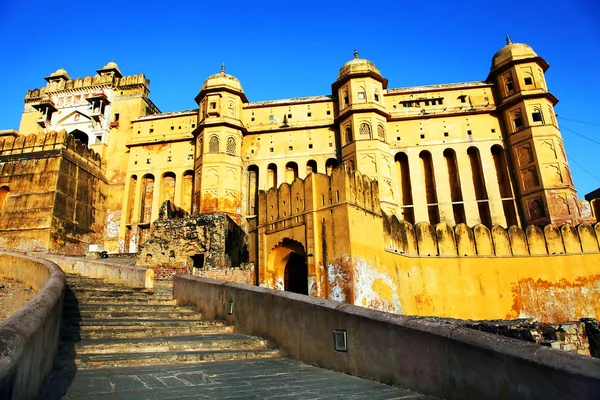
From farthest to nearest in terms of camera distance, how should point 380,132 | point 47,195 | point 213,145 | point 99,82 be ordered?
1. point 99,82
2. point 213,145
3. point 380,132
4. point 47,195

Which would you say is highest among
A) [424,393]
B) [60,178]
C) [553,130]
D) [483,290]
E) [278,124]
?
[278,124]

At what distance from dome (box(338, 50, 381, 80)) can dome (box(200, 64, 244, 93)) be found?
7.65 m

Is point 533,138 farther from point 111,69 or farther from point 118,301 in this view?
point 111,69

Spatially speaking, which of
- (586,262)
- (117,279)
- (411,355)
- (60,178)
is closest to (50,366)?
(411,355)

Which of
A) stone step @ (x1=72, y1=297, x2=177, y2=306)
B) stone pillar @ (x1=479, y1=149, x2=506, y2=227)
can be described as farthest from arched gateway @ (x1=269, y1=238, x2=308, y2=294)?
stone pillar @ (x1=479, y1=149, x2=506, y2=227)

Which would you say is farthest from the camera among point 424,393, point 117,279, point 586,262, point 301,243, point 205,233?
point 205,233

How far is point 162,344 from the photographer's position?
5270 millimetres

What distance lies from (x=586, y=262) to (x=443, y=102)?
16.7 m

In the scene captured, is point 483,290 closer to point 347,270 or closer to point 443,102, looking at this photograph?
point 347,270

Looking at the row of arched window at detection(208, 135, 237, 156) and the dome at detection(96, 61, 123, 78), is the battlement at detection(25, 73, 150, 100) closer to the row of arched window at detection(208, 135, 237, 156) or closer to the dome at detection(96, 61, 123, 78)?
the dome at detection(96, 61, 123, 78)

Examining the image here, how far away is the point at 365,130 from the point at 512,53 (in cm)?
1174

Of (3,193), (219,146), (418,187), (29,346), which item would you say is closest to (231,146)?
(219,146)

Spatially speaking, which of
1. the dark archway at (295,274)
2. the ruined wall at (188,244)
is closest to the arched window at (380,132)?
the ruined wall at (188,244)

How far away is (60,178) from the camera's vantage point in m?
27.3
